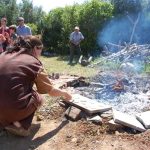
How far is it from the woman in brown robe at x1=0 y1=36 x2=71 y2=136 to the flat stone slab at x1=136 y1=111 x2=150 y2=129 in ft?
4.87

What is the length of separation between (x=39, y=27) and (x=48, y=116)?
48.8ft

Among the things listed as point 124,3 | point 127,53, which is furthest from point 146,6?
point 127,53

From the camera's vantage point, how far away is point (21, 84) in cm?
521

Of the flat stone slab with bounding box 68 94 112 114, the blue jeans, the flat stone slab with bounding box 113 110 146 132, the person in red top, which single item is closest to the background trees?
the blue jeans

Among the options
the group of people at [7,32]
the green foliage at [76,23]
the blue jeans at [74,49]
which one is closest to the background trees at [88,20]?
the green foliage at [76,23]

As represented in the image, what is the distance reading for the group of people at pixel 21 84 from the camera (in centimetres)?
515

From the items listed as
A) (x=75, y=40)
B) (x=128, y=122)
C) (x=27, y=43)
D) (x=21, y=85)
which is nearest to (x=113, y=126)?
(x=128, y=122)

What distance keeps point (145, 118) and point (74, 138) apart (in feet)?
4.05

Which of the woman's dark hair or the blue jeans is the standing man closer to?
the blue jeans

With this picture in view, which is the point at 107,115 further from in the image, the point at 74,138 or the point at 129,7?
the point at 129,7

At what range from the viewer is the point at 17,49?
215 inches

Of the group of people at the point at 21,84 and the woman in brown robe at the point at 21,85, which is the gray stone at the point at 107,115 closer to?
the group of people at the point at 21,84

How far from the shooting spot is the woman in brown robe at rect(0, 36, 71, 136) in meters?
5.14

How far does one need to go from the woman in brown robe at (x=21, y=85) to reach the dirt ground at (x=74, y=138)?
195 mm
